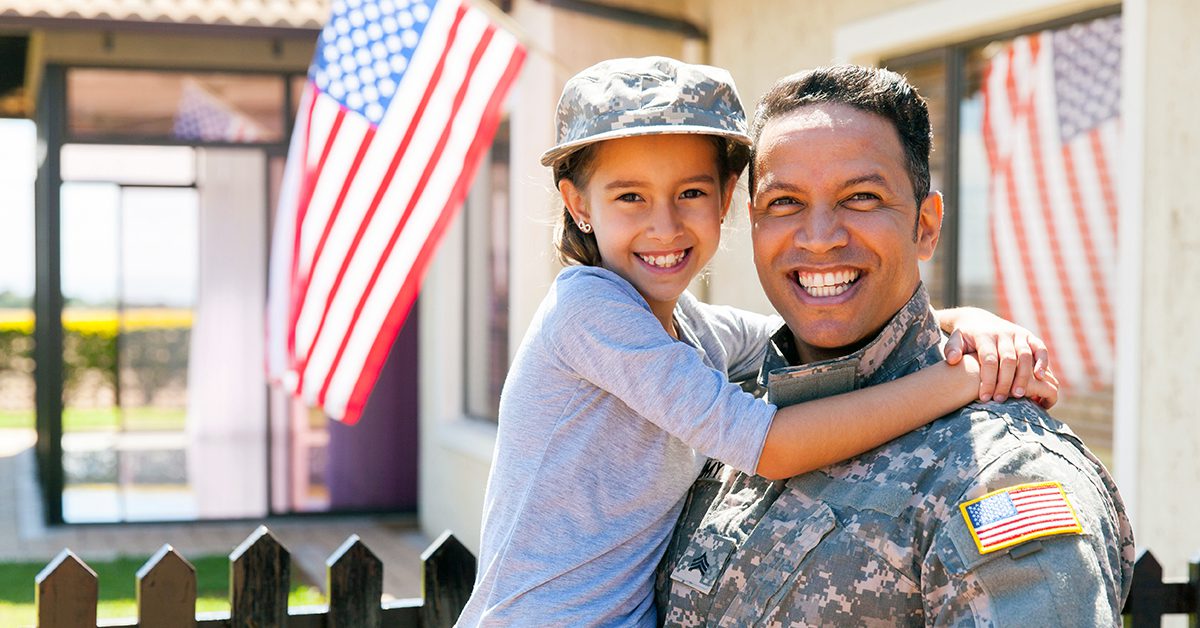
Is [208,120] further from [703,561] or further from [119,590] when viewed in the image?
[703,561]

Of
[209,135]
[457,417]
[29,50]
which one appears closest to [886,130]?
[457,417]

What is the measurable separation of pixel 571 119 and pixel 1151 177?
2.59 m

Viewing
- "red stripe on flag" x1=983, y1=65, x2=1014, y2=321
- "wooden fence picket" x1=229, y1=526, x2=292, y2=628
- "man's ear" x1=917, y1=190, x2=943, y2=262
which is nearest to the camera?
"man's ear" x1=917, y1=190, x2=943, y2=262

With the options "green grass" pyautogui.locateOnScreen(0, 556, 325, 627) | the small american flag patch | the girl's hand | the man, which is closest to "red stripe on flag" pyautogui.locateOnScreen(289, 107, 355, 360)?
"green grass" pyautogui.locateOnScreen(0, 556, 325, 627)

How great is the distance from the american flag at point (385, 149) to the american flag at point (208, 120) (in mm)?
5105

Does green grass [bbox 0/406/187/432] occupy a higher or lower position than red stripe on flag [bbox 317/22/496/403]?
lower

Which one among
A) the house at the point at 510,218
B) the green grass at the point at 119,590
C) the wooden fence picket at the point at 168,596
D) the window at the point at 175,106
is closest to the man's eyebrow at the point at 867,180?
the house at the point at 510,218

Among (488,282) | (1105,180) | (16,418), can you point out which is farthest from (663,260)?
(16,418)

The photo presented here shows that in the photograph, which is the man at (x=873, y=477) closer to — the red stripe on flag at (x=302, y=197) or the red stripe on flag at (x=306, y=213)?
the red stripe on flag at (x=306, y=213)

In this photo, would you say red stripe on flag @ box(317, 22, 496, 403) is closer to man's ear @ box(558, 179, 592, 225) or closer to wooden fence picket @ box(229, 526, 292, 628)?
wooden fence picket @ box(229, 526, 292, 628)

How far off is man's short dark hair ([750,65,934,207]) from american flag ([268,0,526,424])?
2.84m

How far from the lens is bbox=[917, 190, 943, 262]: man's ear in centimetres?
192

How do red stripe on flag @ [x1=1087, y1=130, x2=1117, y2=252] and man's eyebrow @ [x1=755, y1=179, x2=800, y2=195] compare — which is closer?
man's eyebrow @ [x1=755, y1=179, x2=800, y2=195]

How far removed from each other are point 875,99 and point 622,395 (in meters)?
0.58
